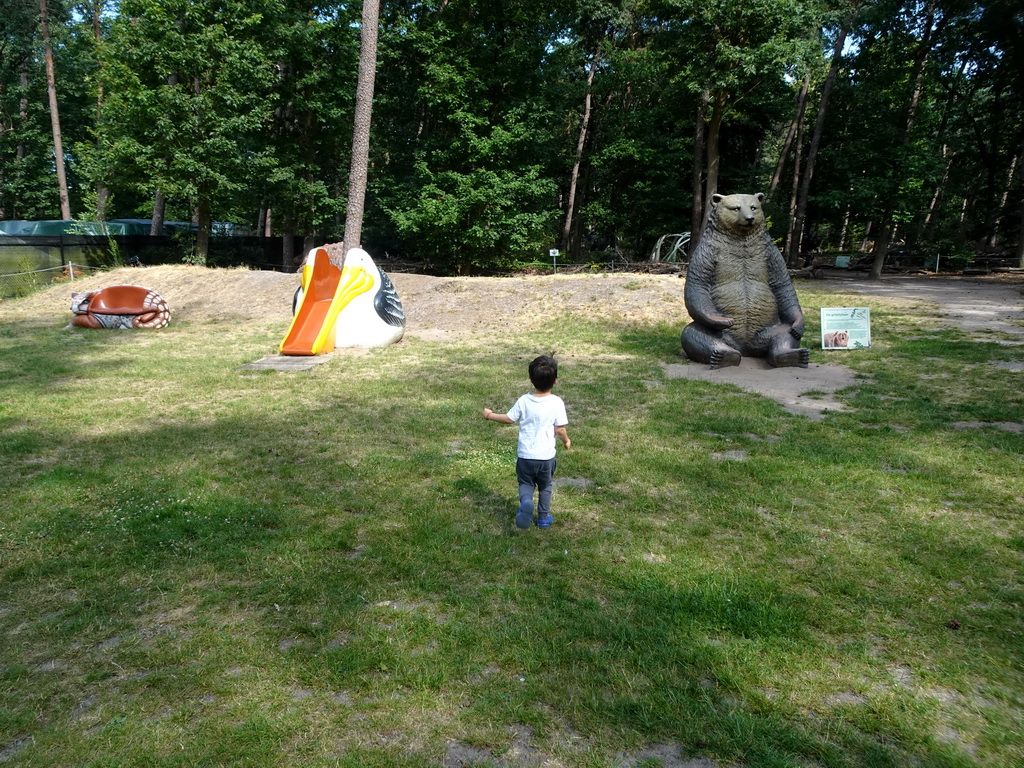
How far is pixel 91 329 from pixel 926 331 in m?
15.6

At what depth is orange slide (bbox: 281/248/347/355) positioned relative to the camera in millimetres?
10039

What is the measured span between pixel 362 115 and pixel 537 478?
45.4 ft

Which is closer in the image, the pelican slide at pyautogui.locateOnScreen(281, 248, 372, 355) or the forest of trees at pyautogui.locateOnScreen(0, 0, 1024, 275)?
the pelican slide at pyautogui.locateOnScreen(281, 248, 372, 355)

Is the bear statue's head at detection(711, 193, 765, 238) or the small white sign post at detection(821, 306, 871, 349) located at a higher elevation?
the bear statue's head at detection(711, 193, 765, 238)

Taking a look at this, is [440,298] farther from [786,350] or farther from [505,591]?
[505,591]

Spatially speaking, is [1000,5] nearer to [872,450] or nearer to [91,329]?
[872,450]

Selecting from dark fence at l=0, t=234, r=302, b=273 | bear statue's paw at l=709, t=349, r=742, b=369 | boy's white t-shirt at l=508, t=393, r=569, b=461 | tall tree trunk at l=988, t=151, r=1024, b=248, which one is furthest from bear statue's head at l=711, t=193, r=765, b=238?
tall tree trunk at l=988, t=151, r=1024, b=248

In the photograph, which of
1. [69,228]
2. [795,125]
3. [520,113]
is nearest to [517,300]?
[520,113]

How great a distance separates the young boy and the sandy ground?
4900 millimetres

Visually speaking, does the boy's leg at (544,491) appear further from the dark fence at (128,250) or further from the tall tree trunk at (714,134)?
the dark fence at (128,250)

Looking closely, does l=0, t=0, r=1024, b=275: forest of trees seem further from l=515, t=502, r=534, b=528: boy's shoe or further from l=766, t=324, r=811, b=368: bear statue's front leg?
l=515, t=502, r=534, b=528: boy's shoe

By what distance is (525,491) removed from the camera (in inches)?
153

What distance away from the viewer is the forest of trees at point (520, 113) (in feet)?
60.8

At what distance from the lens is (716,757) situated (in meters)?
2.17
